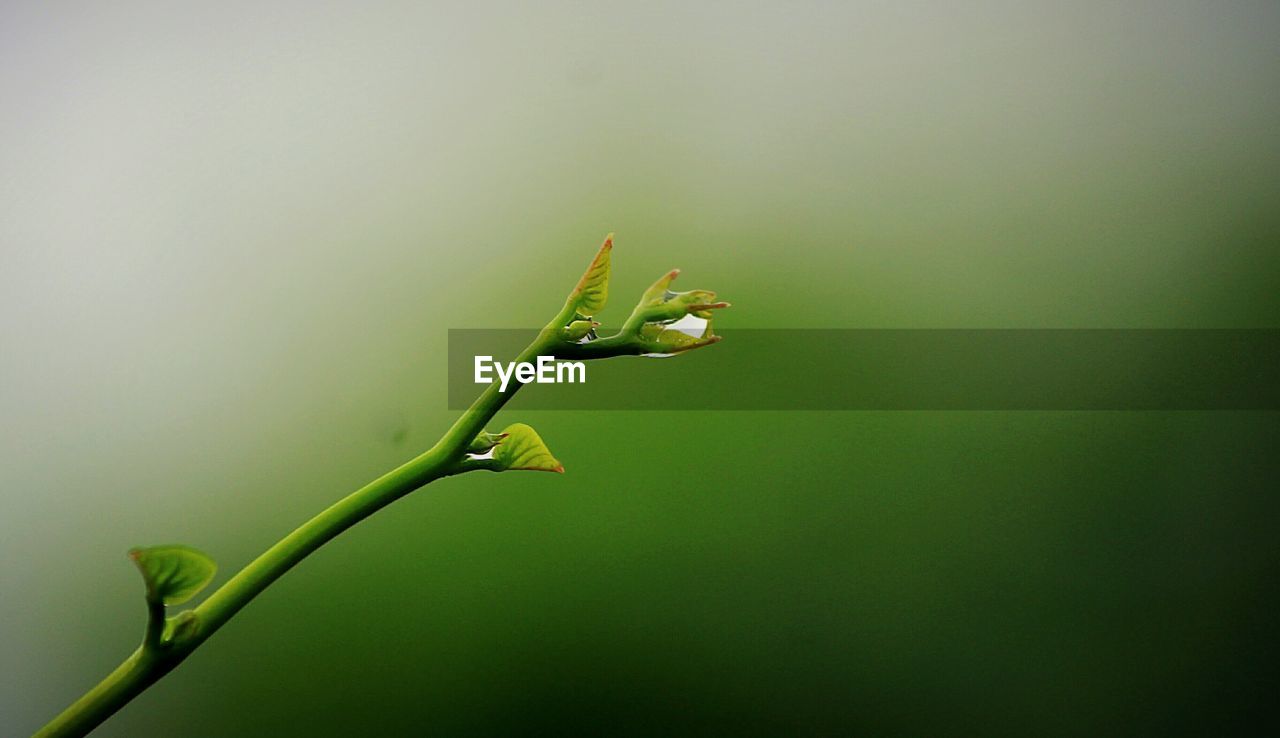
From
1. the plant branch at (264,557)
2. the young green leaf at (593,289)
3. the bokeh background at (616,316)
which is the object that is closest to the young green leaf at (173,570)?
the plant branch at (264,557)

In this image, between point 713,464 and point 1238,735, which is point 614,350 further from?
point 1238,735

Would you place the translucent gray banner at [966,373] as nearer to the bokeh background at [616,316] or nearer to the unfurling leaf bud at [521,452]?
the bokeh background at [616,316]

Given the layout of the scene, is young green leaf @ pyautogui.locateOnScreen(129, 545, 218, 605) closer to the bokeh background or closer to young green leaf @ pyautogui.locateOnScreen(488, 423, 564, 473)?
young green leaf @ pyautogui.locateOnScreen(488, 423, 564, 473)

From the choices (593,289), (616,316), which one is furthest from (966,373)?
(593,289)

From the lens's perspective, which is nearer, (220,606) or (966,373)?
(220,606)

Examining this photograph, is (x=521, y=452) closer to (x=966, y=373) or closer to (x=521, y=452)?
(x=521, y=452)

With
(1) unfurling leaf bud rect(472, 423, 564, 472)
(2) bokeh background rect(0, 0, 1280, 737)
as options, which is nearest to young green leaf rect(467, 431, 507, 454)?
(1) unfurling leaf bud rect(472, 423, 564, 472)
